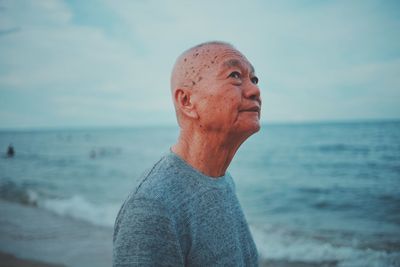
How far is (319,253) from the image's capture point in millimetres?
7199

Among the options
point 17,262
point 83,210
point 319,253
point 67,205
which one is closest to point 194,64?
point 17,262

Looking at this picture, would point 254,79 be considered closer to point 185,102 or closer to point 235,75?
point 235,75

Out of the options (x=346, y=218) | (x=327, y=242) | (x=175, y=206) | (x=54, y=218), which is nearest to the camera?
(x=175, y=206)

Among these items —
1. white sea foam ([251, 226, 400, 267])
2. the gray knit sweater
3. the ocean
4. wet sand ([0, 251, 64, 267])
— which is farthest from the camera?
the ocean

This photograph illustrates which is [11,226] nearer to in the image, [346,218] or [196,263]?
[196,263]

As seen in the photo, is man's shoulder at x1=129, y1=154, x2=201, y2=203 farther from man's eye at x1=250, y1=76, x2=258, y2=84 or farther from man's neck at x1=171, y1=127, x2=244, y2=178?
man's eye at x1=250, y1=76, x2=258, y2=84

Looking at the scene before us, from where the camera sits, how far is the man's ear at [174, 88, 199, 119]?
55.3 inches

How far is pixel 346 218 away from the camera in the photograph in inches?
438

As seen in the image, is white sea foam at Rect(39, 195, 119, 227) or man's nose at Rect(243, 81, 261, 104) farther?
white sea foam at Rect(39, 195, 119, 227)

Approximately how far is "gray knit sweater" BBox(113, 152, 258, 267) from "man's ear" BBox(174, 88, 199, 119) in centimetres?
22

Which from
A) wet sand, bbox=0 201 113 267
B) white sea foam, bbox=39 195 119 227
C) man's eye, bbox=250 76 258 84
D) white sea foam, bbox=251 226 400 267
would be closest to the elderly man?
man's eye, bbox=250 76 258 84

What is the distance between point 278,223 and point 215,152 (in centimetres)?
988

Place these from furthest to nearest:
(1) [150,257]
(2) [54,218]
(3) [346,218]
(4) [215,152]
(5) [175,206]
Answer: (3) [346,218] → (2) [54,218] → (4) [215,152] → (5) [175,206] → (1) [150,257]

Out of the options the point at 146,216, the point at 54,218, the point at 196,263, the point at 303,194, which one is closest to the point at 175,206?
the point at 146,216
